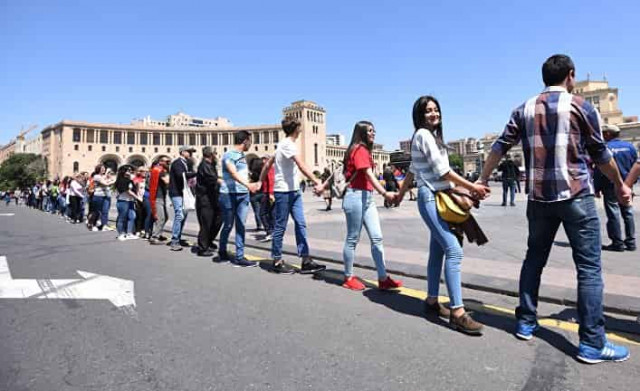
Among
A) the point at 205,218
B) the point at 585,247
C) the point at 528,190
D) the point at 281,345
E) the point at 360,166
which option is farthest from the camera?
the point at 205,218

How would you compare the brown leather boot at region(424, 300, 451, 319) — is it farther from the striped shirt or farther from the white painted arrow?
the white painted arrow

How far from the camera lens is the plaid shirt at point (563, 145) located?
8.02ft

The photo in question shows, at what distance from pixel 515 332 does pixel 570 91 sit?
5.83 feet

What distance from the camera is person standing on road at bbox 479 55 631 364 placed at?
2.39m

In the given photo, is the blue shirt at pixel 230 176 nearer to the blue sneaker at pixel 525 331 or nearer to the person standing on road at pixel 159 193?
the person standing on road at pixel 159 193

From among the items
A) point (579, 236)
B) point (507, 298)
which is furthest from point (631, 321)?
point (579, 236)

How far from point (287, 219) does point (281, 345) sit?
231cm

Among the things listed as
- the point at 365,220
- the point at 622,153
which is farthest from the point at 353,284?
the point at 622,153

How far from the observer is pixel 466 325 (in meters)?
2.77

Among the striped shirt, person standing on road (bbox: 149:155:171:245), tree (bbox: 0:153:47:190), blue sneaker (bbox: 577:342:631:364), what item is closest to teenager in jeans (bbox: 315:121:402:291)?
the striped shirt

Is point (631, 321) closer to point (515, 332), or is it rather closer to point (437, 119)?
point (515, 332)

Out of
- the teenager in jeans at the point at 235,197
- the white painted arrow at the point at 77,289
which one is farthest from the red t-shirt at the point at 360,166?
the white painted arrow at the point at 77,289

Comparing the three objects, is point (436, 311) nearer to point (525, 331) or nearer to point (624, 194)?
point (525, 331)

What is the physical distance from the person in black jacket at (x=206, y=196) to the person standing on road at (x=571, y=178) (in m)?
4.76
